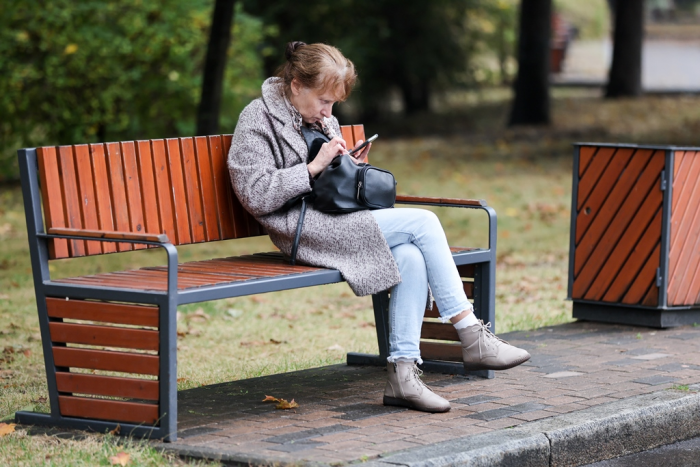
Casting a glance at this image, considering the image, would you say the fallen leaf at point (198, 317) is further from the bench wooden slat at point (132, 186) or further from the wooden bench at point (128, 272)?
the bench wooden slat at point (132, 186)

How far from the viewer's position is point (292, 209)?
14.6ft

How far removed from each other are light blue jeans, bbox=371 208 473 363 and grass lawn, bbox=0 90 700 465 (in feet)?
3.72

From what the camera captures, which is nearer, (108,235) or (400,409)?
(108,235)

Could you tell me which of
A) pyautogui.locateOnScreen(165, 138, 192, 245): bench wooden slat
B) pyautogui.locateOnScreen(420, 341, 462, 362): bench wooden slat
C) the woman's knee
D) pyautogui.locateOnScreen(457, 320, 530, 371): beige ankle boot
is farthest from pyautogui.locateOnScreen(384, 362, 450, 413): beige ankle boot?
pyautogui.locateOnScreen(165, 138, 192, 245): bench wooden slat

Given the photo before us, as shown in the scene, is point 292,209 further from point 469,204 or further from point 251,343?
point 251,343

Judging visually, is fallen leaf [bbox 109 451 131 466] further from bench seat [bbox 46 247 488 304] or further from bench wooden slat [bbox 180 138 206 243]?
bench wooden slat [bbox 180 138 206 243]

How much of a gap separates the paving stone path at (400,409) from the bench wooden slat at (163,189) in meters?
0.74

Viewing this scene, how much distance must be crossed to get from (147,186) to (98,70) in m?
10.6

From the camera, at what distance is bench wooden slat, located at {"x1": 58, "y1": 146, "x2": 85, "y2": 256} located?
407 cm

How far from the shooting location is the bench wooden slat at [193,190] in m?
4.59

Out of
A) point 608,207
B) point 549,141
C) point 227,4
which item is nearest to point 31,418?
point 608,207

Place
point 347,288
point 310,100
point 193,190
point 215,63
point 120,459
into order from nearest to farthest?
point 120,459 → point 310,100 → point 193,190 → point 347,288 → point 215,63

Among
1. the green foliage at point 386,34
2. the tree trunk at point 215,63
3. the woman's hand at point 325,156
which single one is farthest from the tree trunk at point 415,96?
the woman's hand at point 325,156

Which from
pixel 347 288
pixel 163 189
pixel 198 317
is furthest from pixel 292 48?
pixel 347 288
